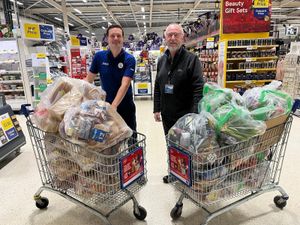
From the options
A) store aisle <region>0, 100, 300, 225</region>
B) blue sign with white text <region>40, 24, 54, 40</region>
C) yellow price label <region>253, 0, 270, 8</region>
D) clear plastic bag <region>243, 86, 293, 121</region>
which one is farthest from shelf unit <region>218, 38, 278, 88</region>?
blue sign with white text <region>40, 24, 54, 40</region>

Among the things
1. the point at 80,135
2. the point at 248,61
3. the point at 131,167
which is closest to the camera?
the point at 80,135

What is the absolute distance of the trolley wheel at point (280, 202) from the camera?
2.22 metres

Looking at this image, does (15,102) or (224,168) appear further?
(15,102)

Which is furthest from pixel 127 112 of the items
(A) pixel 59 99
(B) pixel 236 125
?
(B) pixel 236 125

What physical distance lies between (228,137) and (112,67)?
4.60 ft

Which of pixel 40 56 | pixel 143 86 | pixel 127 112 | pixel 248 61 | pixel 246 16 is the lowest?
pixel 143 86

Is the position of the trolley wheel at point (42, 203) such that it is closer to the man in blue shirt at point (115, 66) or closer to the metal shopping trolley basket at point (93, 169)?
the metal shopping trolley basket at point (93, 169)

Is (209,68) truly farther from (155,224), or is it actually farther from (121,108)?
(155,224)

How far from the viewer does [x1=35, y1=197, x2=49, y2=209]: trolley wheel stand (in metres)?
2.28

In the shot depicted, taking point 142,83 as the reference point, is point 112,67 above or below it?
above

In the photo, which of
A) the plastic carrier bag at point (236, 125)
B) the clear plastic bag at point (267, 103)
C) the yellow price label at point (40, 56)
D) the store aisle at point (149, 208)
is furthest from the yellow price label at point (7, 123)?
the yellow price label at point (40, 56)

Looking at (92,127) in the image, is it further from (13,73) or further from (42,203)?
(13,73)

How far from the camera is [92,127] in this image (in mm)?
1540

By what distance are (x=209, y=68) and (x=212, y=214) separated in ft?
19.8
